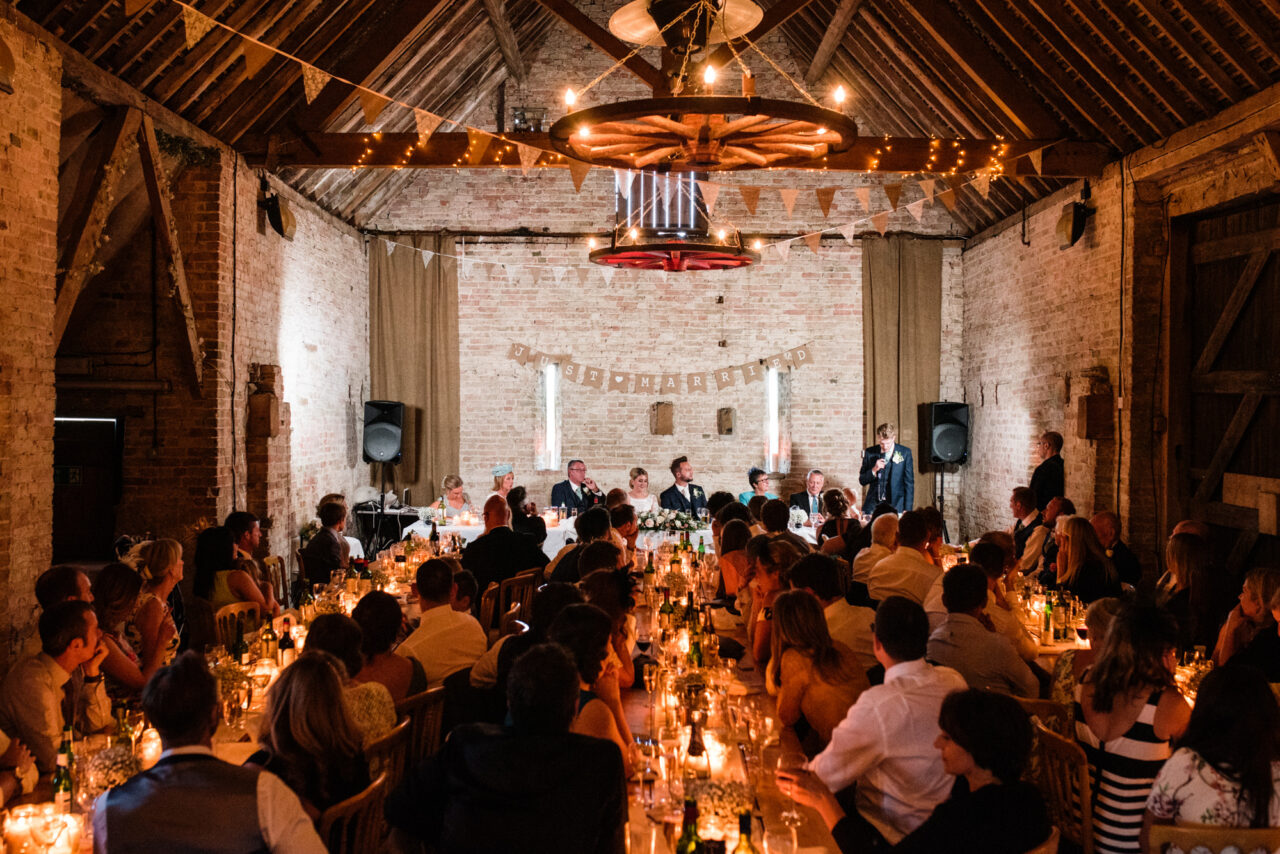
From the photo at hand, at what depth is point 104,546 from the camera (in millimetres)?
8172

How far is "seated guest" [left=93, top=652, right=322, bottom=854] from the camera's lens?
2.25 metres

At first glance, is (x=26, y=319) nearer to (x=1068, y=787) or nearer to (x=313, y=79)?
(x=313, y=79)

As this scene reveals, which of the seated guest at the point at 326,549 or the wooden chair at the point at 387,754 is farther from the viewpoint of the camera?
the seated guest at the point at 326,549

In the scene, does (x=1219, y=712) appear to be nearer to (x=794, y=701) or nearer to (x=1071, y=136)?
(x=794, y=701)

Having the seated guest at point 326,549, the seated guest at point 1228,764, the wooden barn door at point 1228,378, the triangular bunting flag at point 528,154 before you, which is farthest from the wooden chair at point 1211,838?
the triangular bunting flag at point 528,154

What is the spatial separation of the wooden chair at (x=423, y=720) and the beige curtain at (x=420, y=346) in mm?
8502

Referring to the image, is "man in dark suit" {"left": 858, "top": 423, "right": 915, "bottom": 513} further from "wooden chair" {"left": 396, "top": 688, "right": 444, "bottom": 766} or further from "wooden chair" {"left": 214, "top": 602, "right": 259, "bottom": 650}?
"wooden chair" {"left": 396, "top": 688, "right": 444, "bottom": 766}

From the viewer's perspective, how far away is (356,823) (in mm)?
2863

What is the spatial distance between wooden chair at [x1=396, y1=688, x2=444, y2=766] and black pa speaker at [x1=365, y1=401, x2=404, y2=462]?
319 inches

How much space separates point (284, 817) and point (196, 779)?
21 centimetres

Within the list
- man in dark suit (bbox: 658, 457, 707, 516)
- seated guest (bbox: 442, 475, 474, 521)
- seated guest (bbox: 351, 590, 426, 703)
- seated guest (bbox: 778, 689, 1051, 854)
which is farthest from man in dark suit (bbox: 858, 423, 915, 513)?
seated guest (bbox: 778, 689, 1051, 854)

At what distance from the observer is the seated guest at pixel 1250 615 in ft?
14.6

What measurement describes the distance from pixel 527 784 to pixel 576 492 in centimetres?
870

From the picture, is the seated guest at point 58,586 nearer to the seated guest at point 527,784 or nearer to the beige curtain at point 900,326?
the seated guest at point 527,784
